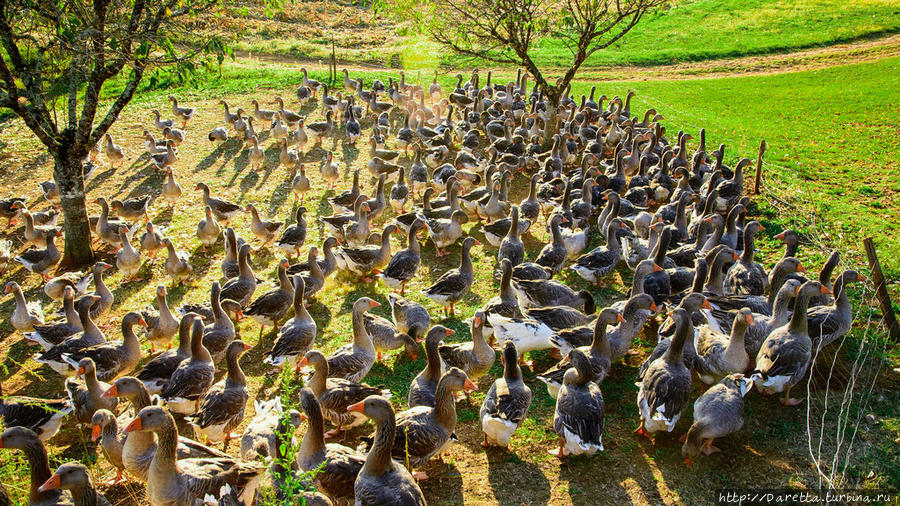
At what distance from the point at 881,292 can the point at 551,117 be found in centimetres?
1431

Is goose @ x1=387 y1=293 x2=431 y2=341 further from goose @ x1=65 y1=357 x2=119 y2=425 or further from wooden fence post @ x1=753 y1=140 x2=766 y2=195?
wooden fence post @ x1=753 y1=140 x2=766 y2=195

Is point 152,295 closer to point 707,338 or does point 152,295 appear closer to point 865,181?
point 707,338

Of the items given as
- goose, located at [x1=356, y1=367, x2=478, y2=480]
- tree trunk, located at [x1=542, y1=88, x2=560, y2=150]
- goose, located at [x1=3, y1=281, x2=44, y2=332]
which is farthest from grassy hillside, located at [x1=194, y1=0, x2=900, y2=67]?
goose, located at [x1=356, y1=367, x2=478, y2=480]

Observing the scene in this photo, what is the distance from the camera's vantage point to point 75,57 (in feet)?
38.8

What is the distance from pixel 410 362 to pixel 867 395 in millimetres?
7597

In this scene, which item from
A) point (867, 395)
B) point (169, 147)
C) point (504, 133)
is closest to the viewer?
point (867, 395)

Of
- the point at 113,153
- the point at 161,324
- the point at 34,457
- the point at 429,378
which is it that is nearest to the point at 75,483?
the point at 34,457

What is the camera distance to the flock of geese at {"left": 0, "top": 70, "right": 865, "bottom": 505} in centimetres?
730

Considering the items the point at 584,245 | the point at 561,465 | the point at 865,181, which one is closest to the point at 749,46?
the point at 865,181

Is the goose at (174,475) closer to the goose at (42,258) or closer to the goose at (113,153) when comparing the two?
the goose at (42,258)

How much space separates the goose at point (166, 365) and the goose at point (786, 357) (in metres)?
9.20

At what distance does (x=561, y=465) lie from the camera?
8.26m

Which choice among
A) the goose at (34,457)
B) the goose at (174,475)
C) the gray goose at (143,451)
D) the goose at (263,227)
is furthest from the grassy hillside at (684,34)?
the goose at (34,457)

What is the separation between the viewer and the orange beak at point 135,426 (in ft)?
22.1
